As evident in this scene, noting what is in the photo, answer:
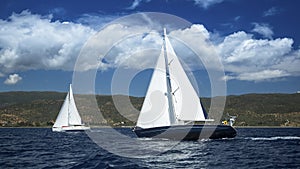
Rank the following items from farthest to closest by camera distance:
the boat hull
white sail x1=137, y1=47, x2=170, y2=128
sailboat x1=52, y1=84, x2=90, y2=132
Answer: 1. sailboat x1=52, y1=84, x2=90, y2=132
2. white sail x1=137, y1=47, x2=170, y2=128
3. the boat hull

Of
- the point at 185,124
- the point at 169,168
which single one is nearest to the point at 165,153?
the point at 169,168

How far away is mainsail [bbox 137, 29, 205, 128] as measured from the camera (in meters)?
68.1

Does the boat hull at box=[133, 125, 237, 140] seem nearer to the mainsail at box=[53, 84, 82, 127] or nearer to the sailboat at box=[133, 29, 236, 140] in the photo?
the sailboat at box=[133, 29, 236, 140]

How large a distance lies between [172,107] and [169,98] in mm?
1742

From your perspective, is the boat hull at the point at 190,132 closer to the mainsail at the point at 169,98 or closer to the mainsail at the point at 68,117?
the mainsail at the point at 169,98

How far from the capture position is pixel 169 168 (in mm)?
34281

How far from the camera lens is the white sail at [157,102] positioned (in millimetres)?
68125

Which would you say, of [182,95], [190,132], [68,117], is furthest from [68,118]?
[190,132]

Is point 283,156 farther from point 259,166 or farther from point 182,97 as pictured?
point 182,97

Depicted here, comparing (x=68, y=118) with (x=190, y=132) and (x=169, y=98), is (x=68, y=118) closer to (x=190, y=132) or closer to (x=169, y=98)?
(x=169, y=98)

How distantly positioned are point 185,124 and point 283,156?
23.9 metres

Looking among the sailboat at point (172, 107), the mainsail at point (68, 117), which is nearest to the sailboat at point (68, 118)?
the mainsail at point (68, 117)

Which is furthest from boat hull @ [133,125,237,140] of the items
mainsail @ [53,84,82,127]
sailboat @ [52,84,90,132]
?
mainsail @ [53,84,82,127]

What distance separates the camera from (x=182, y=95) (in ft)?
226
